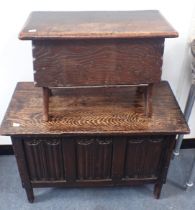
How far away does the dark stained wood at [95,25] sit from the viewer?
0.95 metres

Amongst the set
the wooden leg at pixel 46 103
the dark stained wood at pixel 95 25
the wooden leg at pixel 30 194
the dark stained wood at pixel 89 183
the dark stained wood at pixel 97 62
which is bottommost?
the wooden leg at pixel 30 194

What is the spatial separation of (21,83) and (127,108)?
1.92 feet

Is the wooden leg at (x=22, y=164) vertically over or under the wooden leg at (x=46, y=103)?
under

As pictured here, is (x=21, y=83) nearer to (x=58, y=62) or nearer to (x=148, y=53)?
(x=58, y=62)

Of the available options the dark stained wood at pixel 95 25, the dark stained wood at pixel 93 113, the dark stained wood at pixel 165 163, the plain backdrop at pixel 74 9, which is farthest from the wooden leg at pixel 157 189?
the dark stained wood at pixel 95 25

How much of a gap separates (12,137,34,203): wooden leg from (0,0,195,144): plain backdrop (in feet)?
1.40

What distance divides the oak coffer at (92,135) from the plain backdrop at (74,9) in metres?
0.13

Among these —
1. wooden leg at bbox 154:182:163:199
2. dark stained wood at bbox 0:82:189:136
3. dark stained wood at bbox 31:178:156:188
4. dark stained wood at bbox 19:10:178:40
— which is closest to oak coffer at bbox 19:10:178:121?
dark stained wood at bbox 19:10:178:40

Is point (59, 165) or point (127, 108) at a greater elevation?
point (127, 108)

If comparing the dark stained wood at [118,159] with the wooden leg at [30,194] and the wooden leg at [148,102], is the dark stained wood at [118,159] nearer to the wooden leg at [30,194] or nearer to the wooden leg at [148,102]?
the wooden leg at [148,102]

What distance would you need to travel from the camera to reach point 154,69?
106cm

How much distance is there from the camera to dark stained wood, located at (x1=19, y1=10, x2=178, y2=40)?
3.11ft

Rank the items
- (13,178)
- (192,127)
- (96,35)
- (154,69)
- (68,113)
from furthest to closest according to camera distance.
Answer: (192,127)
(13,178)
(68,113)
(154,69)
(96,35)

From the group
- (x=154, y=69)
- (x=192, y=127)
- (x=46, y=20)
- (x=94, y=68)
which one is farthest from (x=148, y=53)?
(x=192, y=127)
